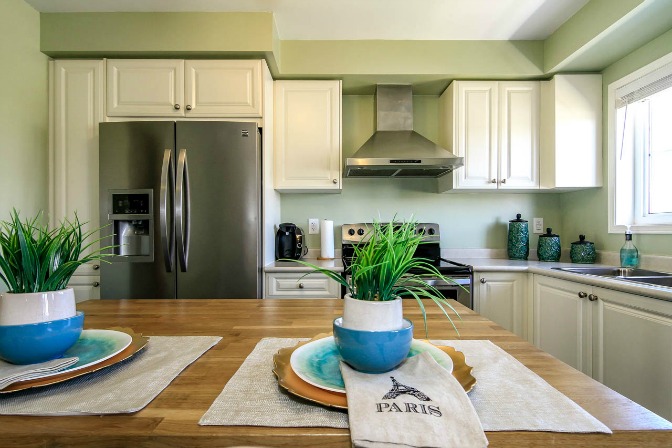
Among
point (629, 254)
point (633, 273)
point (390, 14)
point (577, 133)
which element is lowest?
point (633, 273)

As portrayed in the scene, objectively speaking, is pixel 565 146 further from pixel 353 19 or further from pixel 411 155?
pixel 353 19

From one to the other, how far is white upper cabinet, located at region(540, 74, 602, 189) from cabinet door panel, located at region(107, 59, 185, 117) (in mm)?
2624

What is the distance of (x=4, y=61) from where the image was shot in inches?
78.8

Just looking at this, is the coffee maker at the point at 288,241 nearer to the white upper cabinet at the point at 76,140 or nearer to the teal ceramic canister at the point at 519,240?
the white upper cabinet at the point at 76,140

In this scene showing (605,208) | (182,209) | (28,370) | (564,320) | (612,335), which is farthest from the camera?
(605,208)

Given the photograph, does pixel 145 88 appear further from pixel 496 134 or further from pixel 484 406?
pixel 484 406

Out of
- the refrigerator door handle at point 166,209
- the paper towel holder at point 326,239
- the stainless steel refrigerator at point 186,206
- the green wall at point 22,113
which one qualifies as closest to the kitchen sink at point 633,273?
the paper towel holder at point 326,239

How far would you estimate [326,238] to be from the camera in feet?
9.16

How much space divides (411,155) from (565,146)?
111cm

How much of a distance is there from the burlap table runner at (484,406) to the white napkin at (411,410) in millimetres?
34

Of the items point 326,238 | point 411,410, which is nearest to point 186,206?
point 326,238

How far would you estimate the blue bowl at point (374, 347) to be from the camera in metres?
0.54

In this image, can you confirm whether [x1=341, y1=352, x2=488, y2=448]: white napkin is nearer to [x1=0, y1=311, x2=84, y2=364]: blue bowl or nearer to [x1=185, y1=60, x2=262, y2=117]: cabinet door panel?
[x1=0, y1=311, x2=84, y2=364]: blue bowl

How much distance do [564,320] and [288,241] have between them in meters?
1.88
